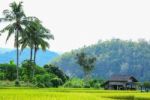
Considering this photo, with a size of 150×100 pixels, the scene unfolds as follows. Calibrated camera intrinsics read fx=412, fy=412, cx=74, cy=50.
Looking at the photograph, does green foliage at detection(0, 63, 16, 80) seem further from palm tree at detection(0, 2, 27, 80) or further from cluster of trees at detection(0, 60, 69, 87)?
palm tree at detection(0, 2, 27, 80)

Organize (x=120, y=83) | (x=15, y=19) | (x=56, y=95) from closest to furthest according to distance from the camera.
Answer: (x=56, y=95)
(x=15, y=19)
(x=120, y=83)

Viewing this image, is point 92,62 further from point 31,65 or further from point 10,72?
point 31,65

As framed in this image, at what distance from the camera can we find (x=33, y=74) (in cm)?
7225

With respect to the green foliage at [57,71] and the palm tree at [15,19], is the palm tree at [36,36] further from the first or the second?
the green foliage at [57,71]

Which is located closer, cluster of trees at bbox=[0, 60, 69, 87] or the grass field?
the grass field

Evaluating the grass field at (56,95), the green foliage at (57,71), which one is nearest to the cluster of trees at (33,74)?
the green foliage at (57,71)

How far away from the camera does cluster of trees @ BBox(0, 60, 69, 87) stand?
72.3 m

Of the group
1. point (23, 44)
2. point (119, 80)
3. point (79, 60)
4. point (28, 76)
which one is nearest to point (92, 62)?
point (79, 60)

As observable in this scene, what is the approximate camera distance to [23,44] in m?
67.8

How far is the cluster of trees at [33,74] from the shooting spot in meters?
72.3

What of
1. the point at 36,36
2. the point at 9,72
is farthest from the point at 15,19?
the point at 9,72

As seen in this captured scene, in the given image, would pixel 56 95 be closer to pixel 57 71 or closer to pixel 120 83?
pixel 120 83

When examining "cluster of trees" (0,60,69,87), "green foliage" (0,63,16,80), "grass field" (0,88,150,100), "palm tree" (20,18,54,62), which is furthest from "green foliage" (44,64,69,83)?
"grass field" (0,88,150,100)

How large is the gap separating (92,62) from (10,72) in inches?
992
